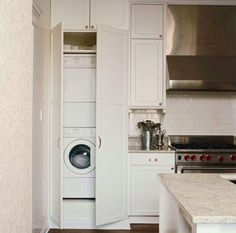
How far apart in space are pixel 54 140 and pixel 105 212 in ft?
3.25

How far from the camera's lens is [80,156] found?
12.1ft

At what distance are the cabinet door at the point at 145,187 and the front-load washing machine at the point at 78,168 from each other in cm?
49

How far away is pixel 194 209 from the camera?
50.8 inches

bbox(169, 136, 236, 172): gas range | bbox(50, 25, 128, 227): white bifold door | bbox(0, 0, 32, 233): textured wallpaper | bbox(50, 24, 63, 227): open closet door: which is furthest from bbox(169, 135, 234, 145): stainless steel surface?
bbox(0, 0, 32, 233): textured wallpaper

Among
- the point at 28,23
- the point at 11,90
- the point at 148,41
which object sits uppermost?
the point at 148,41

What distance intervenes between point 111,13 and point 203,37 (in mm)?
1203

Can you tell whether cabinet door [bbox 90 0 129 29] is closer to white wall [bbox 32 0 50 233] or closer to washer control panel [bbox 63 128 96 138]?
white wall [bbox 32 0 50 233]

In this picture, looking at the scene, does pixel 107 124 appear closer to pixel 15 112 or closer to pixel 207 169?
pixel 207 169

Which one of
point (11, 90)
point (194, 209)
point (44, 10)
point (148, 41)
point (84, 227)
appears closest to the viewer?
point (11, 90)

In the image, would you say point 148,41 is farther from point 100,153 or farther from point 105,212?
point 105,212

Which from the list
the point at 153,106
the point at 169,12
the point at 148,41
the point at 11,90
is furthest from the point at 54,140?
the point at 11,90

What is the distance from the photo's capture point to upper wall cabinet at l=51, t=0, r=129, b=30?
12.1 ft

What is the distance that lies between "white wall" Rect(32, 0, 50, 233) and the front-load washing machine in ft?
0.76

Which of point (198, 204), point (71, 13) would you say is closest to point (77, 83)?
point (71, 13)
